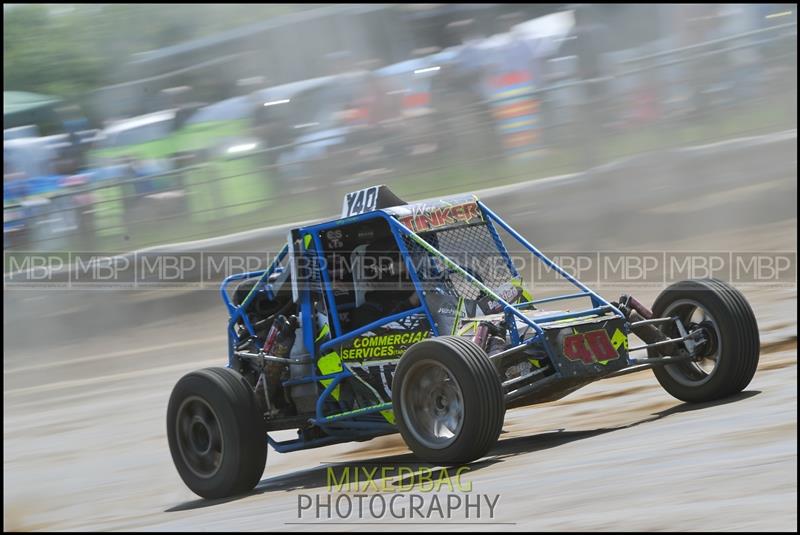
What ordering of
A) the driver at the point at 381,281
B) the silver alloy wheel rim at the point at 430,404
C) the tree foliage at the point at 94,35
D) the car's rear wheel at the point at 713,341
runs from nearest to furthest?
the silver alloy wheel rim at the point at 430,404 < the car's rear wheel at the point at 713,341 < the driver at the point at 381,281 < the tree foliage at the point at 94,35

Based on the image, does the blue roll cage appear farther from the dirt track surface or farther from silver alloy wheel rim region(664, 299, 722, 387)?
silver alloy wheel rim region(664, 299, 722, 387)

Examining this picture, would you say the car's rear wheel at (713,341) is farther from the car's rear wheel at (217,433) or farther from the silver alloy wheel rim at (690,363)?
the car's rear wheel at (217,433)

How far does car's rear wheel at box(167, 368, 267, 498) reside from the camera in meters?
6.59

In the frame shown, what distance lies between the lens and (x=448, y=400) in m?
5.82

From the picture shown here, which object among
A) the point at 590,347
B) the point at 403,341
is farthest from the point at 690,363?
the point at 403,341

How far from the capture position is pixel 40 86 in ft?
52.6

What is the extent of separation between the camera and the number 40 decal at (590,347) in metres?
5.97

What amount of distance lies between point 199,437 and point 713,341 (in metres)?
3.17

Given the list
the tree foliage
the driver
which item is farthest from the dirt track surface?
the tree foliage

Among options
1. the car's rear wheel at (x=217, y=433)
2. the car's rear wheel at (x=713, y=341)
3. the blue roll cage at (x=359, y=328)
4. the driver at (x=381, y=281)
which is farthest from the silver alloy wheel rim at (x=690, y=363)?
the car's rear wheel at (x=217, y=433)

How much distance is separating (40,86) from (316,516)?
40.6 feet

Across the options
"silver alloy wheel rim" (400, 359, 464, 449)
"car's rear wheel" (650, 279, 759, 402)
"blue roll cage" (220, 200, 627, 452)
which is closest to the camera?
"silver alloy wheel rim" (400, 359, 464, 449)

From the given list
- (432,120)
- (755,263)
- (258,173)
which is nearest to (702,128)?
(755,263)

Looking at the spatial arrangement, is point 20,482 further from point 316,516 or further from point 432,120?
point 432,120
